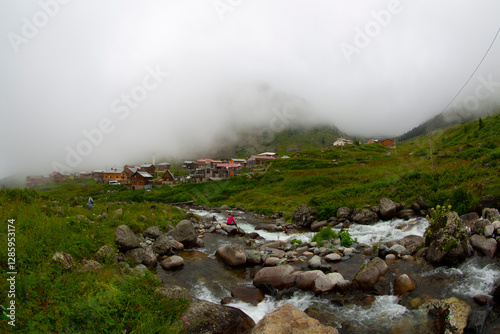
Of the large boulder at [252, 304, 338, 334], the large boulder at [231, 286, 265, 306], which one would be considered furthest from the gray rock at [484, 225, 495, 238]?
the large boulder at [231, 286, 265, 306]

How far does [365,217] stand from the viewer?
24984 millimetres

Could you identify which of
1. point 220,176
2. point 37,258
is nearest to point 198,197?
point 220,176

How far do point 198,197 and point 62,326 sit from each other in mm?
62285

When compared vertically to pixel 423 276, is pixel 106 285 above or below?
above

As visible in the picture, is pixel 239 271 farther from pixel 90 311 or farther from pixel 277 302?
pixel 90 311

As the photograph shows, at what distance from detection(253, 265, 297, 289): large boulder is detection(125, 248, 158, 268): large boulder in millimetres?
6543

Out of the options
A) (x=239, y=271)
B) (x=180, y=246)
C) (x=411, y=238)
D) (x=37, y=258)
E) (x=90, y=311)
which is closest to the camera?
(x=90, y=311)

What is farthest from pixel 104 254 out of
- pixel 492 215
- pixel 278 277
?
pixel 492 215

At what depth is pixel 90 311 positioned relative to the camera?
19.9 ft

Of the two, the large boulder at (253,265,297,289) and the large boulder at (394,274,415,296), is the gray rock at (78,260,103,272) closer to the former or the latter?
the large boulder at (253,265,297,289)

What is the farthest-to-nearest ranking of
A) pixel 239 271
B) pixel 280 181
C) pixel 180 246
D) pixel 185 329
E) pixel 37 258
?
pixel 280 181, pixel 180 246, pixel 239 271, pixel 37 258, pixel 185 329

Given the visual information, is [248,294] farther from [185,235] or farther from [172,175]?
[172,175]

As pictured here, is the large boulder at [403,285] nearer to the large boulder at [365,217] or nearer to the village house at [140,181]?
the large boulder at [365,217]

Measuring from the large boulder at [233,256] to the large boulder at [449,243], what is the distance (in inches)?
408
